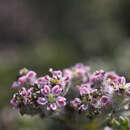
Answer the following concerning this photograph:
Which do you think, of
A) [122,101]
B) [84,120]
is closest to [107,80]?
[122,101]

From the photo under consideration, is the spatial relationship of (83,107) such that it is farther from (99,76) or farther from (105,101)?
(99,76)

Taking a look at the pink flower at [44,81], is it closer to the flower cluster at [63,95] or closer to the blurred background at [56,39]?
the flower cluster at [63,95]

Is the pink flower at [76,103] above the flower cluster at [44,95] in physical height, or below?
below

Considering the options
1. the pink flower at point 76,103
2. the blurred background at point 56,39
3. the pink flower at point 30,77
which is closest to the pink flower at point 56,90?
the pink flower at point 76,103

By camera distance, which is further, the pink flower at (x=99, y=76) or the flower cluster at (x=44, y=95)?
the pink flower at (x=99, y=76)

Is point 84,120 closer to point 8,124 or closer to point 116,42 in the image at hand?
point 8,124

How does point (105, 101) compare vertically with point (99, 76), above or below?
below

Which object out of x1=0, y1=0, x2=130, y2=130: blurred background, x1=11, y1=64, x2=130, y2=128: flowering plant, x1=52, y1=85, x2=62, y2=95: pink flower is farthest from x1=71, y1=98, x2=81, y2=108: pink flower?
x1=0, y1=0, x2=130, y2=130: blurred background

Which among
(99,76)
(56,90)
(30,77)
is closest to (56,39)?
(30,77)
